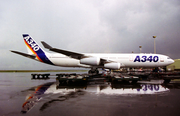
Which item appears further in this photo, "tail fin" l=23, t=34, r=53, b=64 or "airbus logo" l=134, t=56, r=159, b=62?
"tail fin" l=23, t=34, r=53, b=64

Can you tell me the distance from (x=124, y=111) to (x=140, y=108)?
2.71 ft

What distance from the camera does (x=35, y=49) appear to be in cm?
2153

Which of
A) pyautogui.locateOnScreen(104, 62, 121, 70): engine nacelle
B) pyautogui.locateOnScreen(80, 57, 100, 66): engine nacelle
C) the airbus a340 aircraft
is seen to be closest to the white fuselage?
the airbus a340 aircraft

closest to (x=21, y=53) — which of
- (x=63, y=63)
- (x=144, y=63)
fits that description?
(x=63, y=63)

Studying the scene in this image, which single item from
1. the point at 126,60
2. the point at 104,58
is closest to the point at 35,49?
the point at 104,58

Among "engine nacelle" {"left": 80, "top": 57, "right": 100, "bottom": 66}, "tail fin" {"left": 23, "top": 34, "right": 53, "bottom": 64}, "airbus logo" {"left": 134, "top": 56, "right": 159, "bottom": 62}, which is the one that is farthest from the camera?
"tail fin" {"left": 23, "top": 34, "right": 53, "bottom": 64}

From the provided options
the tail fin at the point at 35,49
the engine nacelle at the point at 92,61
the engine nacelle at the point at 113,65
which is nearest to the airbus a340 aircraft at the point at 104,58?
the tail fin at the point at 35,49

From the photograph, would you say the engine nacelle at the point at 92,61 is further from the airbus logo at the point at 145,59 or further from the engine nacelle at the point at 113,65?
the airbus logo at the point at 145,59

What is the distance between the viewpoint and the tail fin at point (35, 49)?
68.7ft

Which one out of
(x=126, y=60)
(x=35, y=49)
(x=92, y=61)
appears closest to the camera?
(x=92, y=61)

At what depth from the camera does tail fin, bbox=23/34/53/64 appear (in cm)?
2095

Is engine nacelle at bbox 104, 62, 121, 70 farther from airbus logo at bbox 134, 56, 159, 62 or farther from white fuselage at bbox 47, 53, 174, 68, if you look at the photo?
airbus logo at bbox 134, 56, 159, 62

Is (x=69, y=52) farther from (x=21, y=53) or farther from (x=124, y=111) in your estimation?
(x=124, y=111)

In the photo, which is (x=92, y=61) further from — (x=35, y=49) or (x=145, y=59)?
(x=35, y=49)
